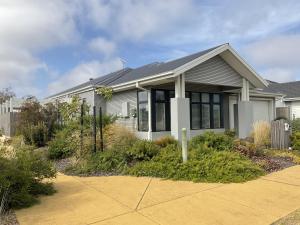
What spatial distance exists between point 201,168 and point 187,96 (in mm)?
8295

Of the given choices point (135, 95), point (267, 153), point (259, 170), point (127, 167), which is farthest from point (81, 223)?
point (135, 95)

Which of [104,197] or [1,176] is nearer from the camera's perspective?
[1,176]

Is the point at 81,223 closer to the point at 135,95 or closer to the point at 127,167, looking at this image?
the point at 127,167

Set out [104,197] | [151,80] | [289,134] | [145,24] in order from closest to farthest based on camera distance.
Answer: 1. [104,197]
2. [289,134]
3. [151,80]
4. [145,24]

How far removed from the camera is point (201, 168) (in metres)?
7.85

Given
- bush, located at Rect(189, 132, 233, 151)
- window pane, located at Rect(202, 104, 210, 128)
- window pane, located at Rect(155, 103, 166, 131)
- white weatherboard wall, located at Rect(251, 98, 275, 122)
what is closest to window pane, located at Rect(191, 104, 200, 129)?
window pane, located at Rect(202, 104, 210, 128)

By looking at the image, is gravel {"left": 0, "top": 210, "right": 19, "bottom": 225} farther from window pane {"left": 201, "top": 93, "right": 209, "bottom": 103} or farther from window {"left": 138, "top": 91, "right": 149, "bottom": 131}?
window pane {"left": 201, "top": 93, "right": 209, "bottom": 103}

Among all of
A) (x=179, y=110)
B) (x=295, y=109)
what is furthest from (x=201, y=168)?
(x=295, y=109)

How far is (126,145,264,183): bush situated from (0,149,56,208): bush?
8.38ft

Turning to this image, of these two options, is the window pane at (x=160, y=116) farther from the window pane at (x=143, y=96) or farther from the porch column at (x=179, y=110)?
the porch column at (x=179, y=110)

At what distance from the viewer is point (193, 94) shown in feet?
52.7

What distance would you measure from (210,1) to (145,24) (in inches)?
165

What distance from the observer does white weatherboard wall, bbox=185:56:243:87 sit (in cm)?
1358

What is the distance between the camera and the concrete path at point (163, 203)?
4.85 m
